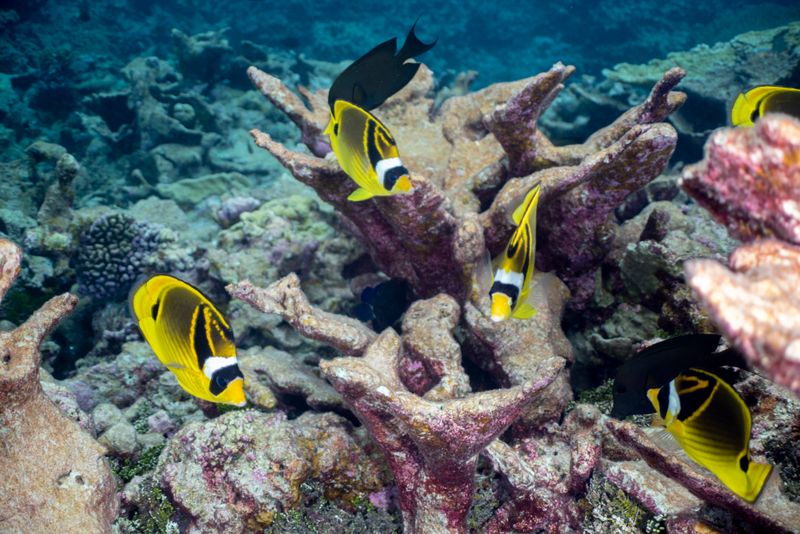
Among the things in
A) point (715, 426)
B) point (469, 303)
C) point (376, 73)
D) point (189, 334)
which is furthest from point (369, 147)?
point (715, 426)

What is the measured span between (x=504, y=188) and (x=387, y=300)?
117 centimetres

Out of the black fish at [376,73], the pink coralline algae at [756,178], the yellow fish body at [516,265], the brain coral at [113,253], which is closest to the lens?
the pink coralline algae at [756,178]

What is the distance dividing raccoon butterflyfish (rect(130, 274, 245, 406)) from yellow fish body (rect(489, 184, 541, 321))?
100cm

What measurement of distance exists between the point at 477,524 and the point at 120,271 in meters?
3.84

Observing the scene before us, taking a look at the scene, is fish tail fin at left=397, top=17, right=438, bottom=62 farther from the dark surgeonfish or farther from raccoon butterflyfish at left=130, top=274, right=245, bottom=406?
raccoon butterflyfish at left=130, top=274, right=245, bottom=406

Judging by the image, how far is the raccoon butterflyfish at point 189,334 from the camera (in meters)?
1.64

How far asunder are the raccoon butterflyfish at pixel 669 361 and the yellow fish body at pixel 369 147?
1206 mm

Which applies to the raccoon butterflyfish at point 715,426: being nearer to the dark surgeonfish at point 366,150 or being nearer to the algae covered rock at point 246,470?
the dark surgeonfish at point 366,150

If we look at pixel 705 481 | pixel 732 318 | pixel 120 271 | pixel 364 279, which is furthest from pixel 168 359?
pixel 120 271

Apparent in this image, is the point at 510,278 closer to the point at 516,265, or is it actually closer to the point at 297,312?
the point at 516,265

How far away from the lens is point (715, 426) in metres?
1.56

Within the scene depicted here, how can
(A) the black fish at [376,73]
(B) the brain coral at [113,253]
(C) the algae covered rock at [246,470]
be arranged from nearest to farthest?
1. (C) the algae covered rock at [246,470]
2. (A) the black fish at [376,73]
3. (B) the brain coral at [113,253]

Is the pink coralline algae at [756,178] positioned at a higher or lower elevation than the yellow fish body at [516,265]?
higher

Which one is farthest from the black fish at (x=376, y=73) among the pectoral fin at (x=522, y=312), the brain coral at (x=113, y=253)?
the brain coral at (x=113, y=253)
